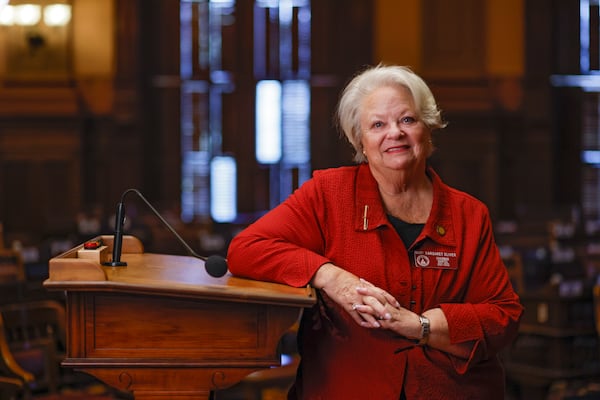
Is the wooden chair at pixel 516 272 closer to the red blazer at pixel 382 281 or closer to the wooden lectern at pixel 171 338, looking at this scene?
the red blazer at pixel 382 281

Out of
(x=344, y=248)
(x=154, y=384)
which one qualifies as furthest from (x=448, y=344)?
(x=154, y=384)

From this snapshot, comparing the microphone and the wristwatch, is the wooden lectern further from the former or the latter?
the wristwatch

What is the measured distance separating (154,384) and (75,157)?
10.3 meters

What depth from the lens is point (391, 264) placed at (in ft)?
8.09

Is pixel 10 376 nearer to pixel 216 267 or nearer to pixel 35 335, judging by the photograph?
pixel 35 335

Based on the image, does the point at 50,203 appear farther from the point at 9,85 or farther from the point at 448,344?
the point at 448,344

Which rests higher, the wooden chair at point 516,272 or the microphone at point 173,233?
the microphone at point 173,233

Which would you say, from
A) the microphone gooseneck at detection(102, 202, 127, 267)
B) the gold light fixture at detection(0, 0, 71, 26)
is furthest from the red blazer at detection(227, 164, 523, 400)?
the gold light fixture at detection(0, 0, 71, 26)

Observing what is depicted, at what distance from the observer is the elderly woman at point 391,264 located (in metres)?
2.39

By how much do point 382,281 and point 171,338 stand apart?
0.56 metres

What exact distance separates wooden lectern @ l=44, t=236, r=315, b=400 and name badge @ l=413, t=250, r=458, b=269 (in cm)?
37

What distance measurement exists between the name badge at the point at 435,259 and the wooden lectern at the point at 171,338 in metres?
0.37

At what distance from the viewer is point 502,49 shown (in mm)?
12648

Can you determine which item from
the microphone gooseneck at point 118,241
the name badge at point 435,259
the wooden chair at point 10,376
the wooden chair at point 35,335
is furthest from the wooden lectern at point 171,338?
the wooden chair at point 35,335
